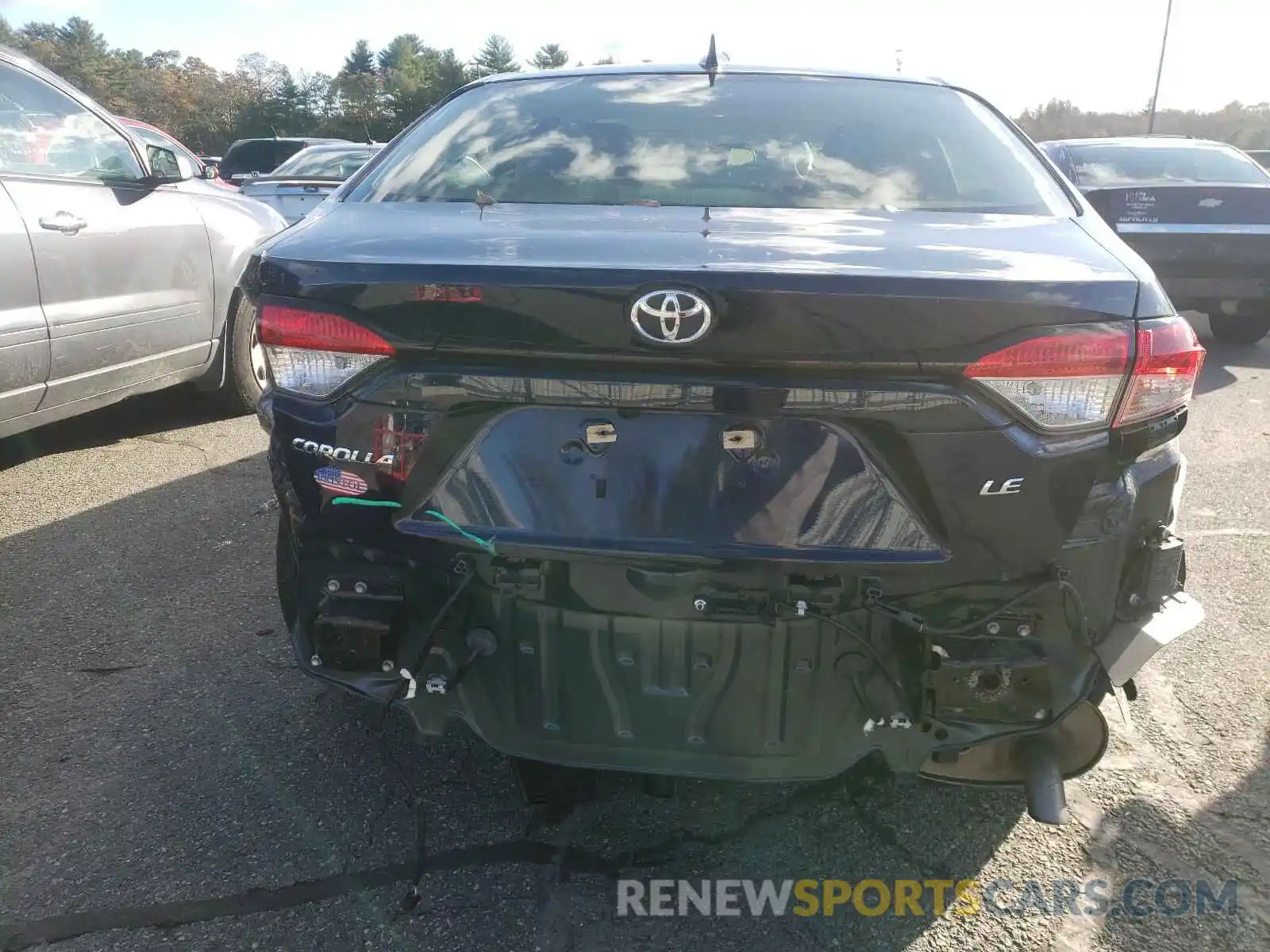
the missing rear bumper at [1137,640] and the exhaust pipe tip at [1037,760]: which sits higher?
the missing rear bumper at [1137,640]

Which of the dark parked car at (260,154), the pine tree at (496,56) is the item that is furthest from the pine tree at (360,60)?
the dark parked car at (260,154)

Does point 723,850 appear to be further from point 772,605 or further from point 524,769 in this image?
point 772,605

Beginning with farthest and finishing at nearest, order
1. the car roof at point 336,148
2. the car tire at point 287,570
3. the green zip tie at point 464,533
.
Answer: the car roof at point 336,148, the car tire at point 287,570, the green zip tie at point 464,533

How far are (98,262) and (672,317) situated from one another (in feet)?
11.9

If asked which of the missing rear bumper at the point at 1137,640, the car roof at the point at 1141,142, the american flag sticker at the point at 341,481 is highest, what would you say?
the car roof at the point at 1141,142

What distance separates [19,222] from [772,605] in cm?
358

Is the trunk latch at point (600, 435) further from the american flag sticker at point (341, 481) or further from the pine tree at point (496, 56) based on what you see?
the pine tree at point (496, 56)

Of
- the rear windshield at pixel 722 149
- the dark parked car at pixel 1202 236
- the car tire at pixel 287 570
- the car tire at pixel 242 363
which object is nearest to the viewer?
the car tire at pixel 287 570

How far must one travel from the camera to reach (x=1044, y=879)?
217 cm

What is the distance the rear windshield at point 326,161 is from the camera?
9586 millimetres

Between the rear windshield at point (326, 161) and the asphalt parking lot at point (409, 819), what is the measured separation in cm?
691

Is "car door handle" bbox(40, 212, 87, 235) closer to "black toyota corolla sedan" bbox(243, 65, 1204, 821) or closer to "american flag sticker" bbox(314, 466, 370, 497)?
"black toyota corolla sedan" bbox(243, 65, 1204, 821)

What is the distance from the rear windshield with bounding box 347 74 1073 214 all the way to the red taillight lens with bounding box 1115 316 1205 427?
2.02 ft

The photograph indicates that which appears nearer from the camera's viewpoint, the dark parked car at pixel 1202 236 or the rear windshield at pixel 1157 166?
the dark parked car at pixel 1202 236
